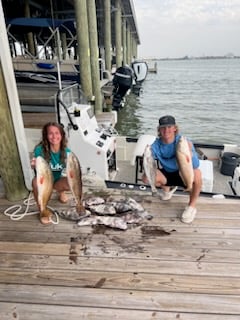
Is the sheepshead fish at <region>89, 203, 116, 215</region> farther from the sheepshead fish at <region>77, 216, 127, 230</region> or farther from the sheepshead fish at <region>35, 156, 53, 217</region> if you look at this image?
the sheepshead fish at <region>35, 156, 53, 217</region>

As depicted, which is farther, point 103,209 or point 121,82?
point 121,82

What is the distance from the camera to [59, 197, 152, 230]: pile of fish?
2664 millimetres

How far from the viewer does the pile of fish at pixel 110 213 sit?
8.74ft

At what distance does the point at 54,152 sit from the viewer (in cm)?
290

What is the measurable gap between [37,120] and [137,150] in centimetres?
246

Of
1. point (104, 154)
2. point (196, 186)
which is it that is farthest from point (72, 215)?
point (104, 154)

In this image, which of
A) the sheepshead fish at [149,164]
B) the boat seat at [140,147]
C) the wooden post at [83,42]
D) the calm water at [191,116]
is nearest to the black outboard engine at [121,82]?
the calm water at [191,116]

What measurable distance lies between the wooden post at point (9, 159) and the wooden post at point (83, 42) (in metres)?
4.68

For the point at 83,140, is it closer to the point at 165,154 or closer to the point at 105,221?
the point at 165,154

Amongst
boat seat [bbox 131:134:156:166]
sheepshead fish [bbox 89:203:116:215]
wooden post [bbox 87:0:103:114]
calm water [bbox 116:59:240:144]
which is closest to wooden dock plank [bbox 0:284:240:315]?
sheepshead fish [bbox 89:203:116:215]

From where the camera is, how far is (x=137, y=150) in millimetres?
5078

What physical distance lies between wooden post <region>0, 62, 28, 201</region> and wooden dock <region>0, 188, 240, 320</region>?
40cm

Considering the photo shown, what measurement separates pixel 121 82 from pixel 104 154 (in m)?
8.14

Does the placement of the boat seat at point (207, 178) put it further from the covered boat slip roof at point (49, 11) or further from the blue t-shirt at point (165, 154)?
the covered boat slip roof at point (49, 11)
